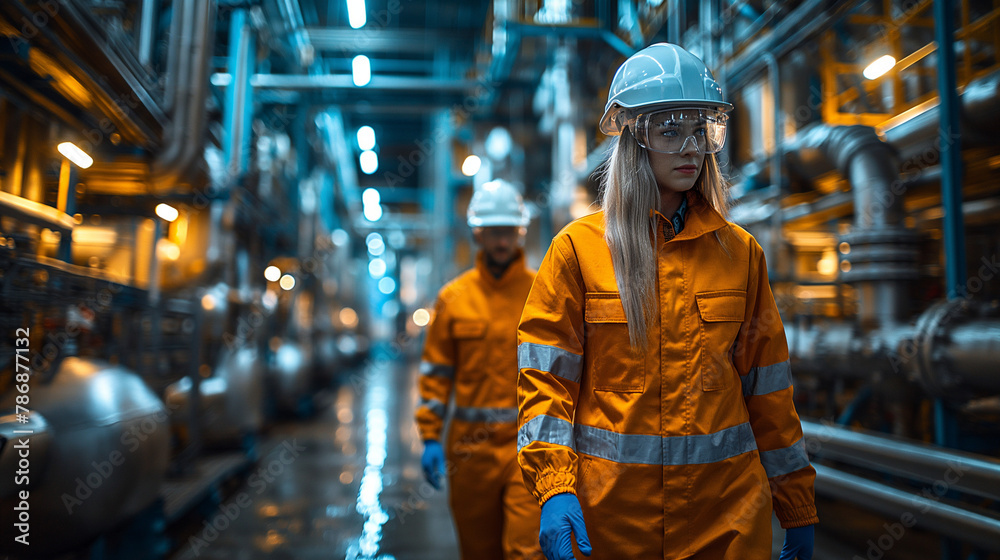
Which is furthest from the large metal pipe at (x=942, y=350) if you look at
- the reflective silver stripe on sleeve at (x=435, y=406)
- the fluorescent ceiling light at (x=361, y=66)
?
the fluorescent ceiling light at (x=361, y=66)

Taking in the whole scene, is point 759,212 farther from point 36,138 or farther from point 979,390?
point 36,138

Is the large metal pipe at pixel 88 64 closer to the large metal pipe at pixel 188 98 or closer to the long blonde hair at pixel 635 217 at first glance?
the large metal pipe at pixel 188 98

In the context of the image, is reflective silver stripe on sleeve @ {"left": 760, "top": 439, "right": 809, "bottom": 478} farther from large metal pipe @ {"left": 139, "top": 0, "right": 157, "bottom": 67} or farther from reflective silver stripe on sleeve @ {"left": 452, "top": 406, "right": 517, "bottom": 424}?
large metal pipe @ {"left": 139, "top": 0, "right": 157, "bottom": 67}

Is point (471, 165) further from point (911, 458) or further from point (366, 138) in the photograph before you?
point (911, 458)

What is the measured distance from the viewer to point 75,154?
12.2ft

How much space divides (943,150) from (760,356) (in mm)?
2158

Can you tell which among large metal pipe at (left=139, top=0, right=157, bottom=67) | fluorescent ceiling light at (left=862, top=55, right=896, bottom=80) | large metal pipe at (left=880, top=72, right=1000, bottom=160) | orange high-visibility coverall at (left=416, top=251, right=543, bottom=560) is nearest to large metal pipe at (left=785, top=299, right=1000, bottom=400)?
large metal pipe at (left=880, top=72, right=1000, bottom=160)

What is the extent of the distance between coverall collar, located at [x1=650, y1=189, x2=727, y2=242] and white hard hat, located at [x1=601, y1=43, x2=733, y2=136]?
0.23 meters

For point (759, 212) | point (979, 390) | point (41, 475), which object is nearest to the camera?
point (41, 475)

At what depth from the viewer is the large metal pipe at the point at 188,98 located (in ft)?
13.5

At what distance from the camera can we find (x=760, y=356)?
156cm

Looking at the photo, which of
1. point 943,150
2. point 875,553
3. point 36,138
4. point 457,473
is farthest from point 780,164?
point 36,138

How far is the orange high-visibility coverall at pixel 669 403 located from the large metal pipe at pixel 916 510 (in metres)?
1.44

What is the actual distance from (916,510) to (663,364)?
2.05 m
